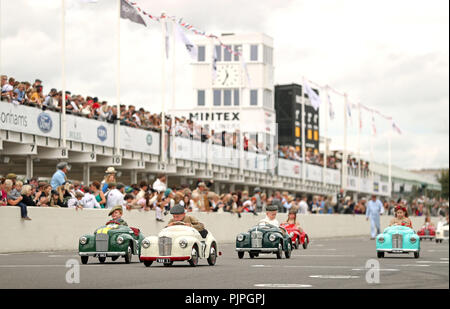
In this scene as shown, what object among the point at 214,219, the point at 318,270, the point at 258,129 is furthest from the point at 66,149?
the point at 258,129

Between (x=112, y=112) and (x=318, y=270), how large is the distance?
920 inches

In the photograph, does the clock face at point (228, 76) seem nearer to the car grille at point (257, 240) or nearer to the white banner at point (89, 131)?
the white banner at point (89, 131)

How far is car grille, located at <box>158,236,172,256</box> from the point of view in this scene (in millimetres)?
18797

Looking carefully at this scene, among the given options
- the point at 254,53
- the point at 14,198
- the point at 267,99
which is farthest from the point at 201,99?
the point at 14,198

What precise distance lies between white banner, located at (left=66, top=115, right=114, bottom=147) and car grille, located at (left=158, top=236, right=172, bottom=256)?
19.3 m

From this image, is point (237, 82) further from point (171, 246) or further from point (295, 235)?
point (171, 246)

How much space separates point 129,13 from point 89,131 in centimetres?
479

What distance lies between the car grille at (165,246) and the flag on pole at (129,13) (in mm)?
20936

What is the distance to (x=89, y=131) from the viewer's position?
3944cm

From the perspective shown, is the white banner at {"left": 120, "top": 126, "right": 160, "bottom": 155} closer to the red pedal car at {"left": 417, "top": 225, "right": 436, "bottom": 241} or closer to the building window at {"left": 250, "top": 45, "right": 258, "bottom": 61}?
the red pedal car at {"left": 417, "top": 225, "right": 436, "bottom": 241}
